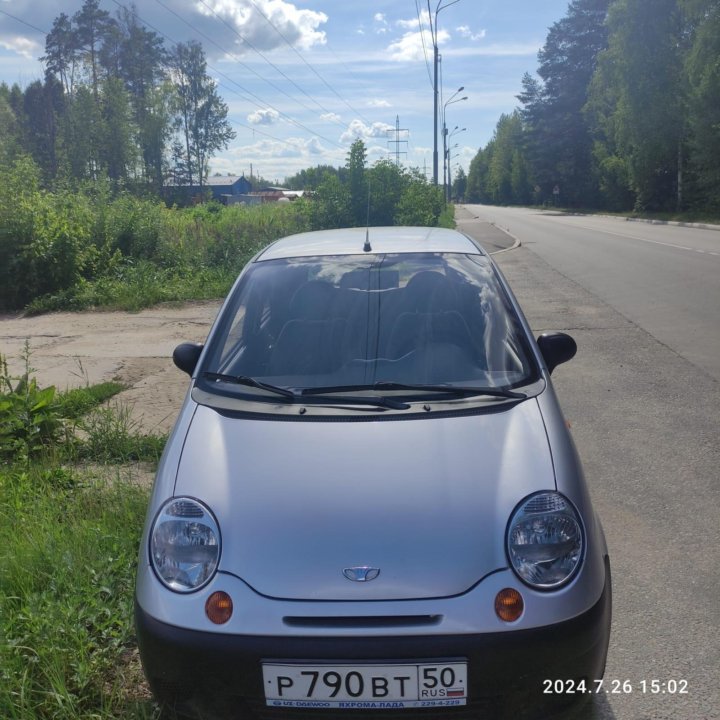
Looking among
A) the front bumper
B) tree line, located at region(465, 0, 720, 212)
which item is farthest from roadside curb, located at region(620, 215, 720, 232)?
the front bumper

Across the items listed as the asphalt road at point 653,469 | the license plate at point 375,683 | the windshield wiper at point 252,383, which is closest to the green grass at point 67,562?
the license plate at point 375,683

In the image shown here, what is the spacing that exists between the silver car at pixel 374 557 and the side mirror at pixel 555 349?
0.57 m

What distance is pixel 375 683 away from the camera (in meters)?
2.17

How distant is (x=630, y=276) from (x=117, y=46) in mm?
54519

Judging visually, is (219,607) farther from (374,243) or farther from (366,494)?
(374,243)

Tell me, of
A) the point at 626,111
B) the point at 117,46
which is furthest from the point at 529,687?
the point at 117,46

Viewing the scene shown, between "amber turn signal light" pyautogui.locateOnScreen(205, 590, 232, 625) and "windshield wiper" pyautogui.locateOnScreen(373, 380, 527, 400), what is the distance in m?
1.11

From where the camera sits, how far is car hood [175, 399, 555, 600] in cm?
228

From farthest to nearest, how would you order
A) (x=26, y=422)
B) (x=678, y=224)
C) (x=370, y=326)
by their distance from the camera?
1. (x=678, y=224)
2. (x=26, y=422)
3. (x=370, y=326)

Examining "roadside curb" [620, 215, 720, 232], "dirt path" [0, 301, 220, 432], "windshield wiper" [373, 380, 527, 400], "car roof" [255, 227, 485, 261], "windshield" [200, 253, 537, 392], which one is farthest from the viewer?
"roadside curb" [620, 215, 720, 232]

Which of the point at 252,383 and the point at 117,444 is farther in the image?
the point at 117,444

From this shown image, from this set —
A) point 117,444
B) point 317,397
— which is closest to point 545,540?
point 317,397

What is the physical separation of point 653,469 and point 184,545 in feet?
11.7

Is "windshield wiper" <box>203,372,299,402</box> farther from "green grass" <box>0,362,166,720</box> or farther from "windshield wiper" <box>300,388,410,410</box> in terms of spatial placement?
"green grass" <box>0,362,166,720</box>
